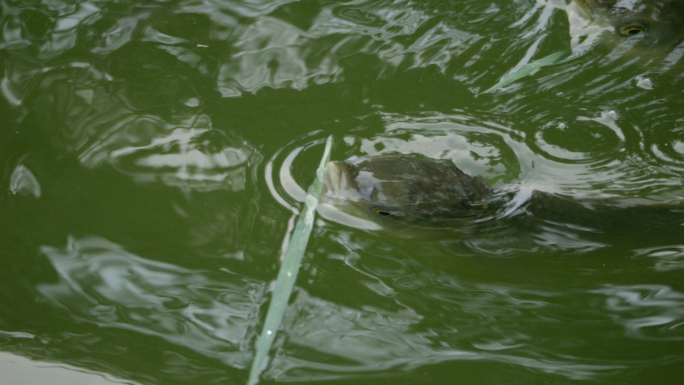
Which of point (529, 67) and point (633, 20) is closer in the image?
point (529, 67)

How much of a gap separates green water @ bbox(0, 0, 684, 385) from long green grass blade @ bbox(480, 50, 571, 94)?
11 cm

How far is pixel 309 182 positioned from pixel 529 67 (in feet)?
5.43

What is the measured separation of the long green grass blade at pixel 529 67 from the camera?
405 cm

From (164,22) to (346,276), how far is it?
8.16 ft

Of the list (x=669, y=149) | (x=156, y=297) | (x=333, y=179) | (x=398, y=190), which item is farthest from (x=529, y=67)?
(x=156, y=297)

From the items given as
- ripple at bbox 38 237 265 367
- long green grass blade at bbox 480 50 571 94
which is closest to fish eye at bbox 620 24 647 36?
long green grass blade at bbox 480 50 571 94

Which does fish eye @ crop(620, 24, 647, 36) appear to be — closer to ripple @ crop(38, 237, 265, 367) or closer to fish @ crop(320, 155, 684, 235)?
fish @ crop(320, 155, 684, 235)

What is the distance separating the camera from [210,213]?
140 inches

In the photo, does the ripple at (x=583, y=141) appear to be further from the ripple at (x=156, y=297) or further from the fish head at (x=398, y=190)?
the ripple at (x=156, y=297)

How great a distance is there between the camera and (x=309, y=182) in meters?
3.61

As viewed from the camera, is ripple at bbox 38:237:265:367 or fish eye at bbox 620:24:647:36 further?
fish eye at bbox 620:24:647:36

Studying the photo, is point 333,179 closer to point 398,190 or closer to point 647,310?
point 398,190

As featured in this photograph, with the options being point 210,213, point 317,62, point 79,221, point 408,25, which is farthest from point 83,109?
point 408,25

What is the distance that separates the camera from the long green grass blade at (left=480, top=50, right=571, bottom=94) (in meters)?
4.05
